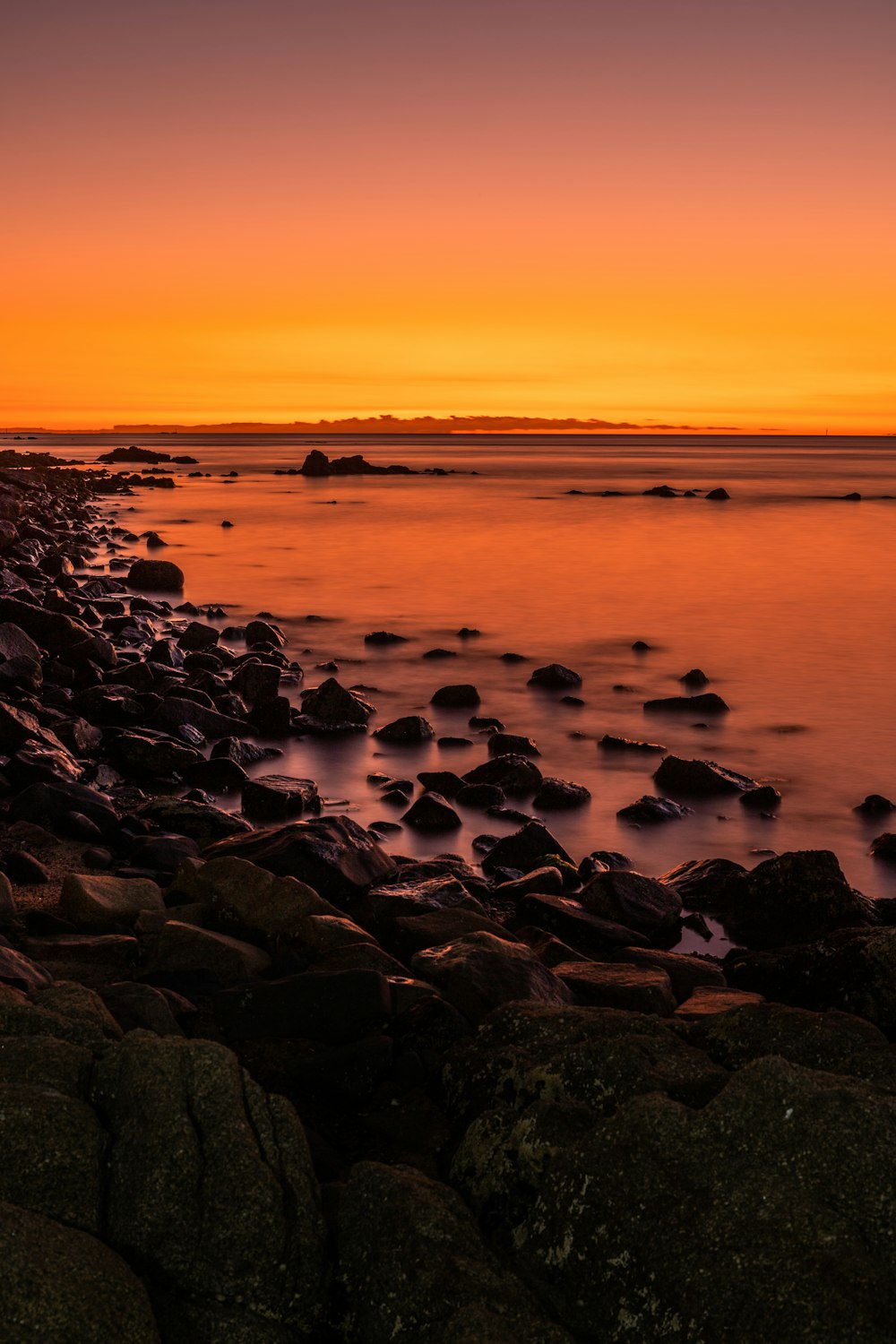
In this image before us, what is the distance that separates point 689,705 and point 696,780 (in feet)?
13.0

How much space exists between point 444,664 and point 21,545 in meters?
15.0

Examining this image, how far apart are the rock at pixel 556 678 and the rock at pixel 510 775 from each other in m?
4.94

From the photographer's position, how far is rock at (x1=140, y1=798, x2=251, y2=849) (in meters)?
9.09

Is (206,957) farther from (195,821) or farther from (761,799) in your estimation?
(761,799)

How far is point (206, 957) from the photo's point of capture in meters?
5.89

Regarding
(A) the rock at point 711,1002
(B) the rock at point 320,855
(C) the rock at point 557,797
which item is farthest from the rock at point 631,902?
(C) the rock at point 557,797

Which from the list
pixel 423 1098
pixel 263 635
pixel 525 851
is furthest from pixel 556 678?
pixel 423 1098

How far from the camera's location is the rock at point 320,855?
762cm

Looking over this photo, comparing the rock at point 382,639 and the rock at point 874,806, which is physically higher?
the rock at point 382,639

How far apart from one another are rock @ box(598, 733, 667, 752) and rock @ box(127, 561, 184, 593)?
16173 millimetres

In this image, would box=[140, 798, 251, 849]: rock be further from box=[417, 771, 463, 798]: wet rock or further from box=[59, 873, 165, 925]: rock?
box=[417, 771, 463, 798]: wet rock

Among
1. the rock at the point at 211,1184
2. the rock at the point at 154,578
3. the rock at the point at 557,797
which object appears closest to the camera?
the rock at the point at 211,1184

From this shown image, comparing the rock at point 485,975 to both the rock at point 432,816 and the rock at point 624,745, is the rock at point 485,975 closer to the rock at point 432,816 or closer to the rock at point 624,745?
the rock at point 432,816

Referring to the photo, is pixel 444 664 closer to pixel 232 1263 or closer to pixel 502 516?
pixel 232 1263
